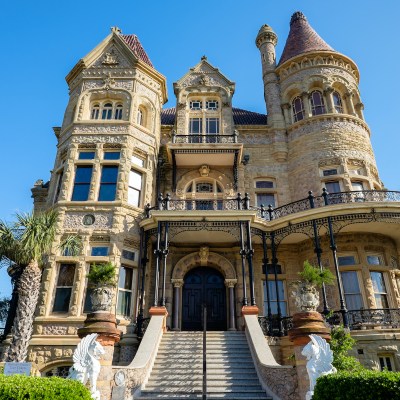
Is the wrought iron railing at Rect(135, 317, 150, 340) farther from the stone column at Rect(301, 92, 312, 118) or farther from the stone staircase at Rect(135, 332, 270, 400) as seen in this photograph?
the stone column at Rect(301, 92, 312, 118)

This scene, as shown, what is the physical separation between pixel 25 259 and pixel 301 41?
19407mm

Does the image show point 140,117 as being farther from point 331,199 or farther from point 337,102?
point 337,102

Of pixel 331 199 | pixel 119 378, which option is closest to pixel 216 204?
pixel 331 199

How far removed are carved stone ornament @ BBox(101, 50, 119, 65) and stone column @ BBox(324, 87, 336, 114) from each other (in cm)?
1114

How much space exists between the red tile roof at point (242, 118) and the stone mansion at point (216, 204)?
24cm

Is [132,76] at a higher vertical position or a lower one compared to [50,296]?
higher

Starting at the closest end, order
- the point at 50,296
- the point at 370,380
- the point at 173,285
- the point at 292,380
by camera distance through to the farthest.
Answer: the point at 370,380, the point at 292,380, the point at 50,296, the point at 173,285

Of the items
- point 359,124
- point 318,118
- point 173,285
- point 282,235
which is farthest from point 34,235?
point 359,124

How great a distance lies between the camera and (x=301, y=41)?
21.9 m

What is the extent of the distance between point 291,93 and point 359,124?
13.3ft

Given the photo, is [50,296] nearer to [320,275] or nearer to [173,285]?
[173,285]

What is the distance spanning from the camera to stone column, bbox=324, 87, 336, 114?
18.9 metres

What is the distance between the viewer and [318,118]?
1866 cm

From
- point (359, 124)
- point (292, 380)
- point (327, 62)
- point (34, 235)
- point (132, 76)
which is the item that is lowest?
point (292, 380)
